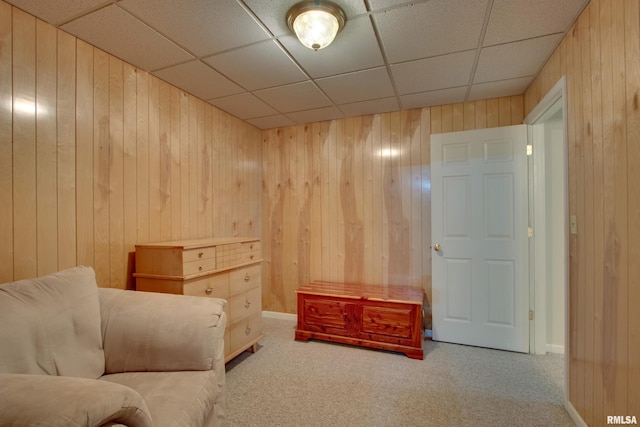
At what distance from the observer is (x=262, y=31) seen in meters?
1.73

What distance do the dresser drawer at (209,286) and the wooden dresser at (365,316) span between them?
2.78 ft

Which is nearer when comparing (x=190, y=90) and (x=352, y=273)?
(x=190, y=90)

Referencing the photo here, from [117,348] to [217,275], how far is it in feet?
2.85

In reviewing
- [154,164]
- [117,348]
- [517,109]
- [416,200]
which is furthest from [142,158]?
[517,109]

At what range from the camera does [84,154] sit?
1821 millimetres

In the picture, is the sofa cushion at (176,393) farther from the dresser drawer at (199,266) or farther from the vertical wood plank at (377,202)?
A: the vertical wood plank at (377,202)

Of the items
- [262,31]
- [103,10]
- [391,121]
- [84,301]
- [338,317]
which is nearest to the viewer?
[84,301]

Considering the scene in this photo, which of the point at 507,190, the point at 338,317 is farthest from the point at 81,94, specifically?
the point at 507,190

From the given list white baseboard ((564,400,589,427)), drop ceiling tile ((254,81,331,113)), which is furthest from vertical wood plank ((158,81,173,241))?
white baseboard ((564,400,589,427))

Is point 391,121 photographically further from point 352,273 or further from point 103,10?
point 103,10

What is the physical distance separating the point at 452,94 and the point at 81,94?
288cm

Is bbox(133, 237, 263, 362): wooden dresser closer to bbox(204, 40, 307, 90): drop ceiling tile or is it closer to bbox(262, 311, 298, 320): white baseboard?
bbox(262, 311, 298, 320): white baseboard

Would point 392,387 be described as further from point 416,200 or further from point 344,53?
point 344,53

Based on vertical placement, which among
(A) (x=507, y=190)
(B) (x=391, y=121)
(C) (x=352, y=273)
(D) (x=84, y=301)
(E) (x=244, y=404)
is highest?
(B) (x=391, y=121)
